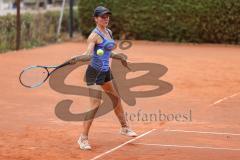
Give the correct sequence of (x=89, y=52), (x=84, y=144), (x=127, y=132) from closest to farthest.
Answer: (x=89, y=52)
(x=84, y=144)
(x=127, y=132)

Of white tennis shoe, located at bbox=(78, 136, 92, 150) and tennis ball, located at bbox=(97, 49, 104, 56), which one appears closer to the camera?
tennis ball, located at bbox=(97, 49, 104, 56)

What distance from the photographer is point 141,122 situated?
1155 centimetres

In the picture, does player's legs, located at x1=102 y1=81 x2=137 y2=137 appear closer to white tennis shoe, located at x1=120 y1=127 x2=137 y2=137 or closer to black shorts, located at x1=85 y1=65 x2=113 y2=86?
white tennis shoe, located at x1=120 y1=127 x2=137 y2=137

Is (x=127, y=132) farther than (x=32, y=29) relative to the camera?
No

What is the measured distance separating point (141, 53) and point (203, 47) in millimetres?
3876

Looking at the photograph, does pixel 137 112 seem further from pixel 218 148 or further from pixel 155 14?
pixel 155 14

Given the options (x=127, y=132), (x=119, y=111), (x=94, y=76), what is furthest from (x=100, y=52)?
(x=127, y=132)

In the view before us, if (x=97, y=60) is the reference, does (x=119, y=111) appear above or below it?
below

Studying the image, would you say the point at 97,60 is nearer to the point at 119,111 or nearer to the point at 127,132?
the point at 119,111

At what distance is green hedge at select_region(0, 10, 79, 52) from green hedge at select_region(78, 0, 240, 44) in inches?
57.6

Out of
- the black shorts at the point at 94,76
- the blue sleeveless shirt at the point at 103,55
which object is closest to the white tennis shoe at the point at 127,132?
the black shorts at the point at 94,76

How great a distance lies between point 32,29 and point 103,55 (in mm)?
17851

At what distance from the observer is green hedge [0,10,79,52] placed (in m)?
24.7

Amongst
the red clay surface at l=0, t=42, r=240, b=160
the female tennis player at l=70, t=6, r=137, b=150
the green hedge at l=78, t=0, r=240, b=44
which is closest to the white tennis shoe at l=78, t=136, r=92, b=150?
the female tennis player at l=70, t=6, r=137, b=150
